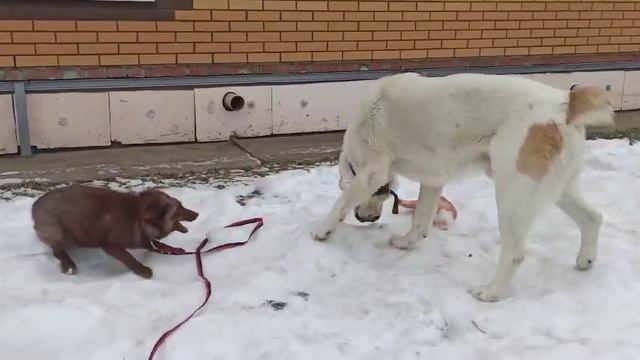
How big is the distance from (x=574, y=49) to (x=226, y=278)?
5714 millimetres

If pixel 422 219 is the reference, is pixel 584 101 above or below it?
above

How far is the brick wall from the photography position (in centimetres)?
Result: 573

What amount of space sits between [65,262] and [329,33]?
3.74 m

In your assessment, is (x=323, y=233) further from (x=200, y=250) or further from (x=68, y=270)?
(x=68, y=270)

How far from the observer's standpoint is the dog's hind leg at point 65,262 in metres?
3.71

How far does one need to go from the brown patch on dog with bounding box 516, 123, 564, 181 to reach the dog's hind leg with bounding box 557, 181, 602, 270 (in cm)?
58

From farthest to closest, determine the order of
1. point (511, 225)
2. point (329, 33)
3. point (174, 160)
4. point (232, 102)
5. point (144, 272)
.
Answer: point (329, 33) < point (232, 102) < point (174, 160) < point (144, 272) < point (511, 225)

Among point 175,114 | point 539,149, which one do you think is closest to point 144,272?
point 539,149

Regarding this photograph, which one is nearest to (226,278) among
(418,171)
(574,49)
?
(418,171)

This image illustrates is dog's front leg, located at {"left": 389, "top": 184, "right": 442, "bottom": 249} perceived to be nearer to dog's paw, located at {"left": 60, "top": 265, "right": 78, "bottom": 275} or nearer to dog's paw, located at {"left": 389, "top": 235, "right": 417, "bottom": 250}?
dog's paw, located at {"left": 389, "top": 235, "right": 417, "bottom": 250}

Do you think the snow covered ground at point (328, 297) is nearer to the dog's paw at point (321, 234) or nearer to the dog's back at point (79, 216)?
the dog's paw at point (321, 234)

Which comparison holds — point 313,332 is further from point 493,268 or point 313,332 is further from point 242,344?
point 493,268

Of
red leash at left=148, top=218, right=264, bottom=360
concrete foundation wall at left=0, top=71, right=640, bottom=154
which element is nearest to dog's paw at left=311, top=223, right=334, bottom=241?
red leash at left=148, top=218, right=264, bottom=360

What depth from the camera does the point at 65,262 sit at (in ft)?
12.2
